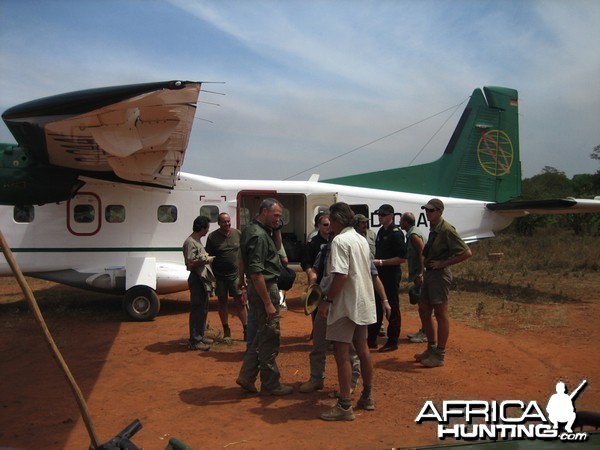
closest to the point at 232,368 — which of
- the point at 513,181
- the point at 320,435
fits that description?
the point at 320,435

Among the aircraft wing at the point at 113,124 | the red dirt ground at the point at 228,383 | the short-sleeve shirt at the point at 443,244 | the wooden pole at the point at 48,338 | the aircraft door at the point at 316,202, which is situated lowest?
the red dirt ground at the point at 228,383

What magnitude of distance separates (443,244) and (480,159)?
7.95 metres

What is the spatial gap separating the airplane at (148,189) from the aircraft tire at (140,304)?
0.06ft

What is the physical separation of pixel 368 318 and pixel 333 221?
94 cm

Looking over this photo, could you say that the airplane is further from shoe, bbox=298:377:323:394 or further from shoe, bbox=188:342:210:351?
shoe, bbox=298:377:323:394

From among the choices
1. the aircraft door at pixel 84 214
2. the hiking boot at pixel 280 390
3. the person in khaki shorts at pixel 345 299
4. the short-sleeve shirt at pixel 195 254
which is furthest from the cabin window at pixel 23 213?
the person in khaki shorts at pixel 345 299

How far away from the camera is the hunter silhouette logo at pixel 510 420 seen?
2500 mm

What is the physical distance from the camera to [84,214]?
956cm

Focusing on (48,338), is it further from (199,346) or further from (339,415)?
(199,346)

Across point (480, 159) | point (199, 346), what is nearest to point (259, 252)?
point (199, 346)

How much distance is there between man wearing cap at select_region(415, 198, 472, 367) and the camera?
5.91m

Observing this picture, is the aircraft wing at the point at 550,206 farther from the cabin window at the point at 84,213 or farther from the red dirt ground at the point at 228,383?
the cabin window at the point at 84,213

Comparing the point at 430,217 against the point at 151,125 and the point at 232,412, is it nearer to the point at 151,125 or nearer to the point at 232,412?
the point at 232,412

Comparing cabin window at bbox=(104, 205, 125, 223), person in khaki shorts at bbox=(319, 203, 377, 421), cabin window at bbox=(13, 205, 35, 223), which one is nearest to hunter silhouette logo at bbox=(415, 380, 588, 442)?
person in khaki shorts at bbox=(319, 203, 377, 421)
